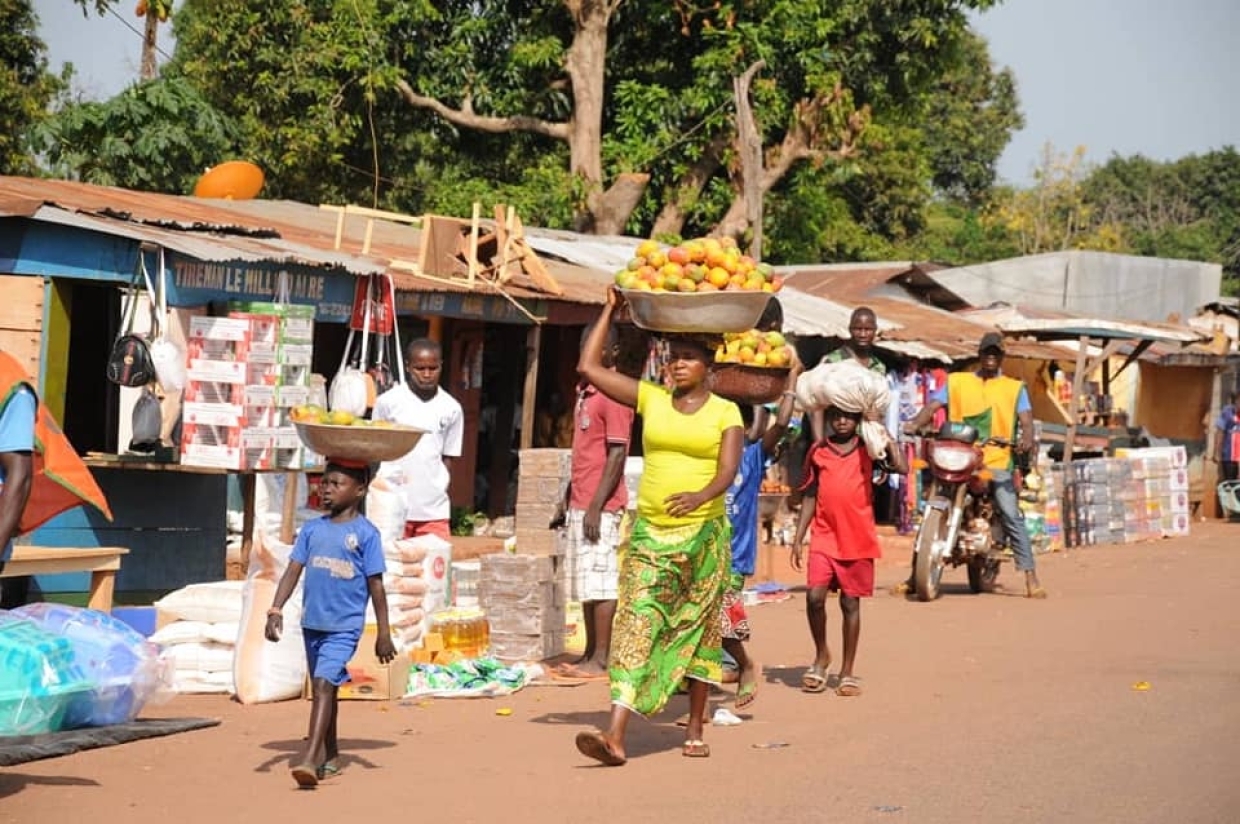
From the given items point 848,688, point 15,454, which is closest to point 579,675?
point 848,688

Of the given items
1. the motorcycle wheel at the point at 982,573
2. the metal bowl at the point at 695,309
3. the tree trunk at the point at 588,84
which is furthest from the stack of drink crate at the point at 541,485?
the tree trunk at the point at 588,84

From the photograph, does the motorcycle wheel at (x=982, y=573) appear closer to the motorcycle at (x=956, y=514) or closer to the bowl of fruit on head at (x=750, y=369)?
the motorcycle at (x=956, y=514)

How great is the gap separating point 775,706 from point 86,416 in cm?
649

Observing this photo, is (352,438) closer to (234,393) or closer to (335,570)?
(335,570)

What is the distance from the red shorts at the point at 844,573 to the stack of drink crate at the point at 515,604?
1.78 meters

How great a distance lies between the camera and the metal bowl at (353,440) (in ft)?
25.4

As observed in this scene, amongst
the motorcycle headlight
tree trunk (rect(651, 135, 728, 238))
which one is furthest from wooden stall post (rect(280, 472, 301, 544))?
tree trunk (rect(651, 135, 728, 238))

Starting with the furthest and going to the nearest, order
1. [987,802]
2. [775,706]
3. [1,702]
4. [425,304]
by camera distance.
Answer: [425,304], [775,706], [1,702], [987,802]

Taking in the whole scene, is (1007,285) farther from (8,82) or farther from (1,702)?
(1,702)

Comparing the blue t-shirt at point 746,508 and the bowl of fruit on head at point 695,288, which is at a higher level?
the bowl of fruit on head at point 695,288

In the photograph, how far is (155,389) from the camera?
11.3 meters

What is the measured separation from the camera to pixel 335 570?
7480mm

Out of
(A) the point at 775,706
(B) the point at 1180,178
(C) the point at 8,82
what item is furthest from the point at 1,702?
(B) the point at 1180,178

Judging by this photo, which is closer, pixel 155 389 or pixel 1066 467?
pixel 155 389
